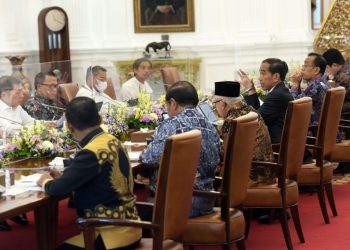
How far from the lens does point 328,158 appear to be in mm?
6430

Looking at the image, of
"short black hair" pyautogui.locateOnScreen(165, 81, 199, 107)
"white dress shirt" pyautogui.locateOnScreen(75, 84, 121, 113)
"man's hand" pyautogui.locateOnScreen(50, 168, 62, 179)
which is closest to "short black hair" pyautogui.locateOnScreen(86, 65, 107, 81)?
"white dress shirt" pyautogui.locateOnScreen(75, 84, 121, 113)

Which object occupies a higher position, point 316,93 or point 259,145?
point 316,93

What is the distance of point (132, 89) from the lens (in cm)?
730

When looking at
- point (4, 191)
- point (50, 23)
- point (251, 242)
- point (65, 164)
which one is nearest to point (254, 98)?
point (251, 242)

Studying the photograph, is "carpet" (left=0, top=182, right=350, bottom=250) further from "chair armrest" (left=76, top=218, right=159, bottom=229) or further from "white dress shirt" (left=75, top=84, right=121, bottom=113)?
"chair armrest" (left=76, top=218, right=159, bottom=229)

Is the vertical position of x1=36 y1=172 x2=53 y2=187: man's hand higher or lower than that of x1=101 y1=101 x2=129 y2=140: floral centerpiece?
lower

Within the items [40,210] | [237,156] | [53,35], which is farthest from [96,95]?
[53,35]

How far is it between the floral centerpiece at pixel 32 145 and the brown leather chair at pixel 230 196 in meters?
1.12

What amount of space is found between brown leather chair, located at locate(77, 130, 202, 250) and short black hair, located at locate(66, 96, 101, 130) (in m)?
0.42

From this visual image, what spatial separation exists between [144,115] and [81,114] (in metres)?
2.45

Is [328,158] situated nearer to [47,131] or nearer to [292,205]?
[292,205]

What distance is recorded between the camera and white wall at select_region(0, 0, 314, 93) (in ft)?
45.1

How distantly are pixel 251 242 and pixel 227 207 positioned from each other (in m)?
1.36

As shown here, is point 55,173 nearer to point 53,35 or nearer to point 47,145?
point 47,145
